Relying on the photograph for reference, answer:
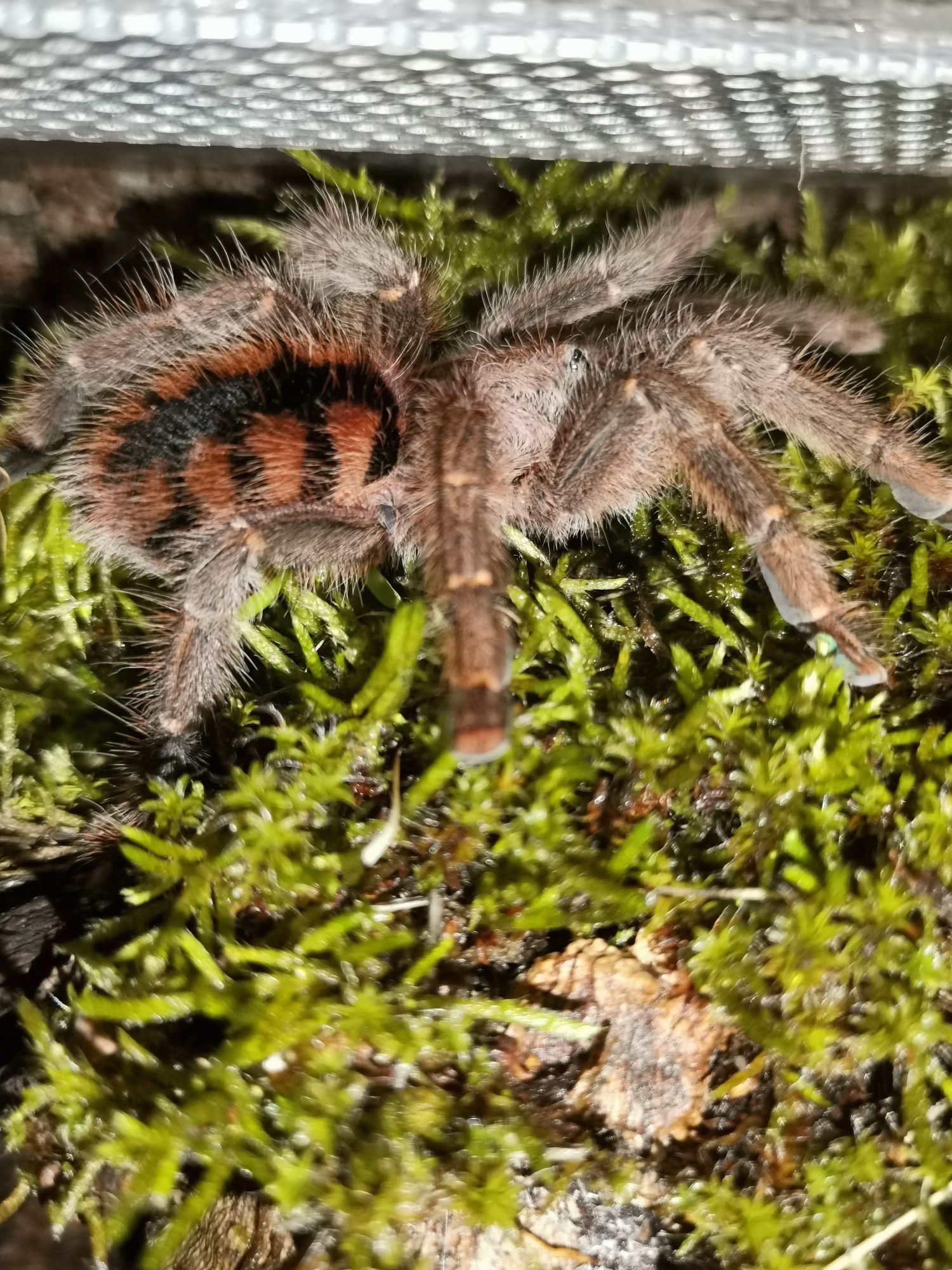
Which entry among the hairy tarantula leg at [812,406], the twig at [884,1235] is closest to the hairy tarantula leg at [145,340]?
the hairy tarantula leg at [812,406]

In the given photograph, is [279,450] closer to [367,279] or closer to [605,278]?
[367,279]

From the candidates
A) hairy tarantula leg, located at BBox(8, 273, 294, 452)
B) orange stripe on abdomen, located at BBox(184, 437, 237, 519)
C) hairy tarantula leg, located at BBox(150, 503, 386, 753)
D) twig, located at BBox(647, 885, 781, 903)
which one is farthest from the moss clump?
hairy tarantula leg, located at BBox(8, 273, 294, 452)

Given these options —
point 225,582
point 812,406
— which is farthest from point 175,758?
point 812,406

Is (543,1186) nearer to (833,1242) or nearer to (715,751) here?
(833,1242)

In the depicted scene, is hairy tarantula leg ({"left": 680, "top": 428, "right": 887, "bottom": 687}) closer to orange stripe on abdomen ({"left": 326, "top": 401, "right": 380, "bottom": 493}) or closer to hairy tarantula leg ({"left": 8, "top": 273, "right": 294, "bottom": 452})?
orange stripe on abdomen ({"left": 326, "top": 401, "right": 380, "bottom": 493})

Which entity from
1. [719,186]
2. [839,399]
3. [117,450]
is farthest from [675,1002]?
[719,186]
